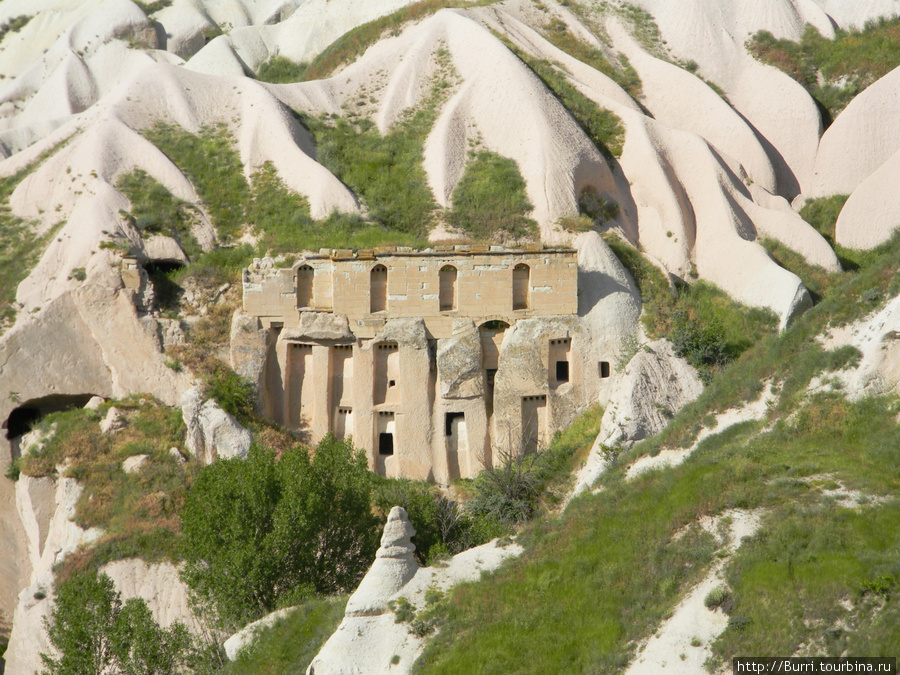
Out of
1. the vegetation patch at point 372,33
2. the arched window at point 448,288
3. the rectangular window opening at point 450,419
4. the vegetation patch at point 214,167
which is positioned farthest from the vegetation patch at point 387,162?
the vegetation patch at point 372,33

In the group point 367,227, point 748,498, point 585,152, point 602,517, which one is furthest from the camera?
point 585,152

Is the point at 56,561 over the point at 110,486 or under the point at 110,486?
under

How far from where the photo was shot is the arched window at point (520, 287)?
35.4 m

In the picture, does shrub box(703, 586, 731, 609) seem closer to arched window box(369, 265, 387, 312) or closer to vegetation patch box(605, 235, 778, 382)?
vegetation patch box(605, 235, 778, 382)

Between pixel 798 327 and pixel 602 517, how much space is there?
8921 mm

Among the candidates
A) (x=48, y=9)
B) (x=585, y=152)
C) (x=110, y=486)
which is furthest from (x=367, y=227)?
(x=48, y=9)

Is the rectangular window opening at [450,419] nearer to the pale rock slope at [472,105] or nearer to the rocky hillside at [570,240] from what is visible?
the rocky hillside at [570,240]

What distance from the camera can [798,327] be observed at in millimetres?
28094

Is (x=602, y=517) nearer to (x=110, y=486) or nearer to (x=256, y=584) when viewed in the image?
(x=256, y=584)

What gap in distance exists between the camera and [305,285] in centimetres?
3600

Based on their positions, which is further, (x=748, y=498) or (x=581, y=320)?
(x=581, y=320)

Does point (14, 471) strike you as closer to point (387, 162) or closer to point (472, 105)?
point (387, 162)

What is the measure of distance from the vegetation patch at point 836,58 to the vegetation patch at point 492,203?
18.3 meters

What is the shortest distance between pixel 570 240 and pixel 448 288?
5398 millimetres
